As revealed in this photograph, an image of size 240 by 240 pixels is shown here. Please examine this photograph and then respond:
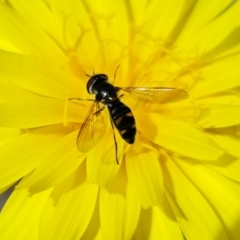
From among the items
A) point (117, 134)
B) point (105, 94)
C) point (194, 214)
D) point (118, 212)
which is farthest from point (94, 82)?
point (194, 214)

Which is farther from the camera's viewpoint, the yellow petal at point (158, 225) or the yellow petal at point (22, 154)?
the yellow petal at point (158, 225)

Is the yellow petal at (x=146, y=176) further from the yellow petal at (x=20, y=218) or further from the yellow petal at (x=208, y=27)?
the yellow petal at (x=208, y=27)

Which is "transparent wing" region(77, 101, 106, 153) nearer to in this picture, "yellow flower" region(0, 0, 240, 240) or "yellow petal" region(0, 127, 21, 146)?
"yellow flower" region(0, 0, 240, 240)

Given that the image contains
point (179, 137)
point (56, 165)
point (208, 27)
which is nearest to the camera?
point (56, 165)

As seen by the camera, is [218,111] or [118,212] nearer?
[118,212]

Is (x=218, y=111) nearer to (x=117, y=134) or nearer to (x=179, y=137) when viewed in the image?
(x=179, y=137)

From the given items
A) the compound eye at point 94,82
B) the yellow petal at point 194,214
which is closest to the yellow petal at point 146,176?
the yellow petal at point 194,214
